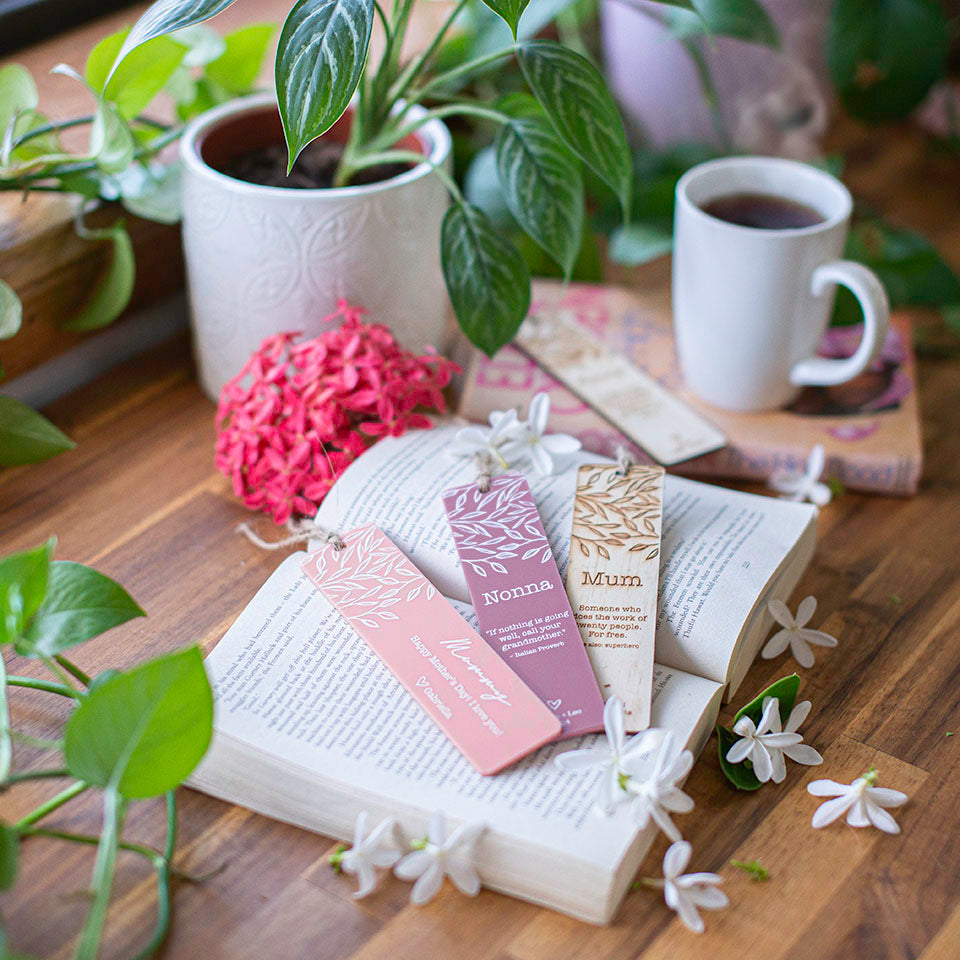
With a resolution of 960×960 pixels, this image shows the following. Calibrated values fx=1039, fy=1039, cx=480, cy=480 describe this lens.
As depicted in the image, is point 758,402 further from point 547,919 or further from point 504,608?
point 547,919

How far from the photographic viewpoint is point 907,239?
34.7 inches

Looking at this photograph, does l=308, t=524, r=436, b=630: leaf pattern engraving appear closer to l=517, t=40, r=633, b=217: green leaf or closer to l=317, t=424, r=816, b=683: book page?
l=317, t=424, r=816, b=683: book page

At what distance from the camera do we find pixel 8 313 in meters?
0.62

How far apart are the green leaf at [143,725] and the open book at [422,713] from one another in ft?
0.21

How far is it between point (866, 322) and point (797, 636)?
0.23 m

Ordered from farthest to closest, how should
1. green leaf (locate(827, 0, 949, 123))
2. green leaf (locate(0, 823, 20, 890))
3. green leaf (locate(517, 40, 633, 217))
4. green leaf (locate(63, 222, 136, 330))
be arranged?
green leaf (locate(827, 0, 949, 123)) → green leaf (locate(63, 222, 136, 330)) → green leaf (locate(517, 40, 633, 217)) → green leaf (locate(0, 823, 20, 890))

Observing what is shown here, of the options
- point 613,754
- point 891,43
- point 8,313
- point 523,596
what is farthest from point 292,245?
point 891,43

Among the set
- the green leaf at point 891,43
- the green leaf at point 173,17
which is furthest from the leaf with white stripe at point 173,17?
the green leaf at point 891,43

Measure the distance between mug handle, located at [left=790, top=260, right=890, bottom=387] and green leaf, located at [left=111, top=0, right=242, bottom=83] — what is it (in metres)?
0.40

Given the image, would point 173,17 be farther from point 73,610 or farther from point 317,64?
point 73,610

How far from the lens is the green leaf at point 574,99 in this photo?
611mm

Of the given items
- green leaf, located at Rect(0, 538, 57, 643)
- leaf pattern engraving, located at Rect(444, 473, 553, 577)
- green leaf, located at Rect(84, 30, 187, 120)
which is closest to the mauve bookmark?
leaf pattern engraving, located at Rect(444, 473, 553, 577)

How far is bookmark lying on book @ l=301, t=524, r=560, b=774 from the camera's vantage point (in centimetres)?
49

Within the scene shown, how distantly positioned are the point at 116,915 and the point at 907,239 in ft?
2.57
